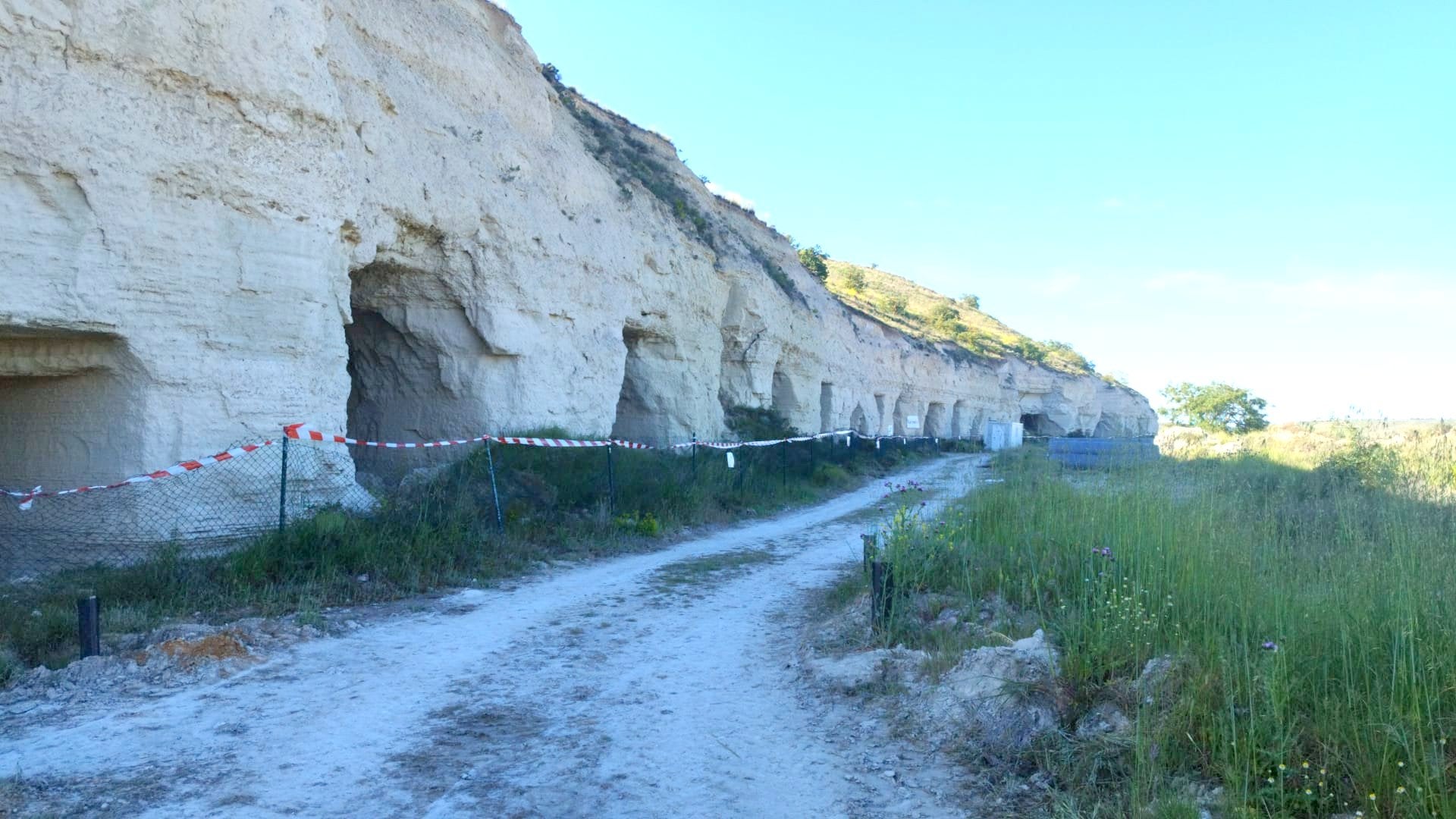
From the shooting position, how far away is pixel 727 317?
81.3 feet

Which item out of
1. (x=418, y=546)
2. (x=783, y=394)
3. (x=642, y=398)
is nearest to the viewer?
(x=418, y=546)

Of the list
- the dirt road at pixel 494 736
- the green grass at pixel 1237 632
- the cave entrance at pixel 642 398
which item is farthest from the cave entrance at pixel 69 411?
the cave entrance at pixel 642 398

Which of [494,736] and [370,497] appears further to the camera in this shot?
[370,497]

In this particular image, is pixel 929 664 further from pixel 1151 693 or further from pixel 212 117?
pixel 212 117

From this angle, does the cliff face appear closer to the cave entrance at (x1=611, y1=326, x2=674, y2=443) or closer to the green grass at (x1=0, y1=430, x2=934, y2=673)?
the cave entrance at (x1=611, y1=326, x2=674, y2=443)

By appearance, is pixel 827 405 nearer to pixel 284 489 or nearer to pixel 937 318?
pixel 284 489

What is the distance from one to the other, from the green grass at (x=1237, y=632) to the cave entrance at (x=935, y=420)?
119 ft

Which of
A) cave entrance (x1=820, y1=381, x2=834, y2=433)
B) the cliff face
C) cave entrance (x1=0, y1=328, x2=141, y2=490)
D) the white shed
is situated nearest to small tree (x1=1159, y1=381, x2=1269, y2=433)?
the white shed

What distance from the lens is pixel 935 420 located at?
4641 centimetres

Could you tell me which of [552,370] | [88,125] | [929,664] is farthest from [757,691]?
[552,370]

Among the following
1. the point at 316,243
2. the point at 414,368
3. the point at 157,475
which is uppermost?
the point at 316,243

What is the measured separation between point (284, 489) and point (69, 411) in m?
2.37

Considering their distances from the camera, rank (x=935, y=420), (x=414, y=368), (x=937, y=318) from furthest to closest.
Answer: (x=937, y=318)
(x=935, y=420)
(x=414, y=368)

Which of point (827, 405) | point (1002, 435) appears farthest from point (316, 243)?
point (1002, 435)
